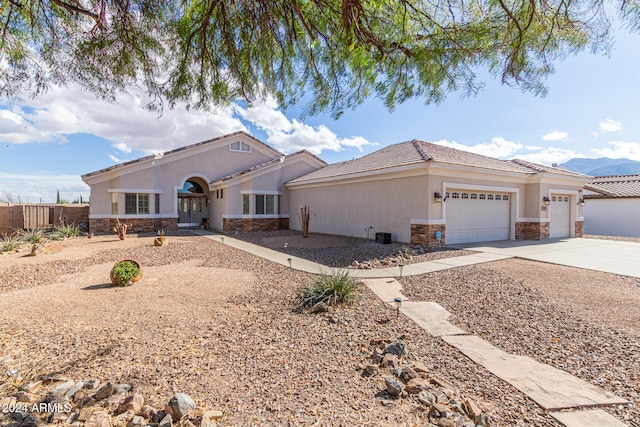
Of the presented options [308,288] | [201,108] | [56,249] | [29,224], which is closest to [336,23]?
[201,108]

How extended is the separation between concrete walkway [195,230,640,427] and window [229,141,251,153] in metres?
13.1

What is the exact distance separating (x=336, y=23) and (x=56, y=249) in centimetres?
1305

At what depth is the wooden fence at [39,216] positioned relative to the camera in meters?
17.5

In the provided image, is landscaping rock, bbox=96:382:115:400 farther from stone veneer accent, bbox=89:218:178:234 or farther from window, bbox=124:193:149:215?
window, bbox=124:193:149:215

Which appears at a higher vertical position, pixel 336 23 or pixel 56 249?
pixel 336 23

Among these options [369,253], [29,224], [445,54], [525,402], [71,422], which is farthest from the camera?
[29,224]

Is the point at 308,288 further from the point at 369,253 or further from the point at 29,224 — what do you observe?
the point at 29,224

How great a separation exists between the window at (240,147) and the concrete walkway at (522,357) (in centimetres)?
1306

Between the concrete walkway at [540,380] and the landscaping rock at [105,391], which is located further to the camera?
the landscaping rock at [105,391]

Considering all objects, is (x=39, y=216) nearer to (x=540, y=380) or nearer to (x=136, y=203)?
(x=136, y=203)

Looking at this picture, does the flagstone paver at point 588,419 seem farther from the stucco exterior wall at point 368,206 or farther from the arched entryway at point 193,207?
the arched entryway at point 193,207

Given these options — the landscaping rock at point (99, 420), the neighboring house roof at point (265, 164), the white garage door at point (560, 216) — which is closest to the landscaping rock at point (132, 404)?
the landscaping rock at point (99, 420)

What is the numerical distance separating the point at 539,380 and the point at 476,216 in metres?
11.6

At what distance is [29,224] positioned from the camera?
1795 cm
